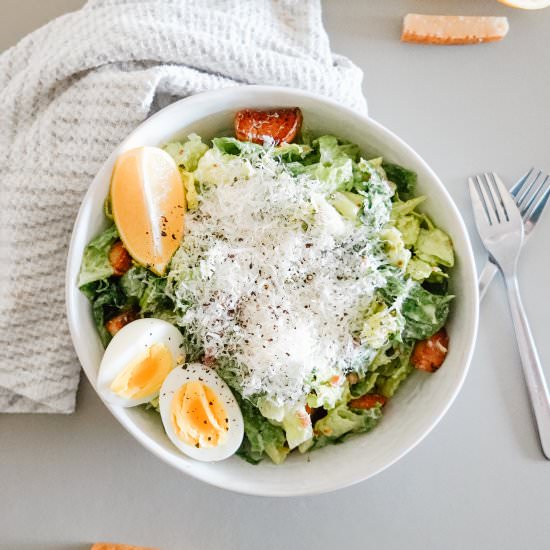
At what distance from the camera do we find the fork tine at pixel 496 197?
150cm

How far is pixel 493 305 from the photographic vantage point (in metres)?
1.51

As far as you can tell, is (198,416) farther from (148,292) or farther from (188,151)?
(188,151)

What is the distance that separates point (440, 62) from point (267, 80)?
45 centimetres

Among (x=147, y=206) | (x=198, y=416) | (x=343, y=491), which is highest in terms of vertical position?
(x=147, y=206)

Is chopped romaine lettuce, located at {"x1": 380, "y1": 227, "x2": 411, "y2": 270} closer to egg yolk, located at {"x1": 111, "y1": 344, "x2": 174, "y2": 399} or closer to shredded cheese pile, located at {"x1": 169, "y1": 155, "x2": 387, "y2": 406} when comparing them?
shredded cheese pile, located at {"x1": 169, "y1": 155, "x2": 387, "y2": 406}

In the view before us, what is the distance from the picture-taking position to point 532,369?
148 cm

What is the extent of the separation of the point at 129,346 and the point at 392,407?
0.55m

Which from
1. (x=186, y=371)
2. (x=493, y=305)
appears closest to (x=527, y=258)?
(x=493, y=305)

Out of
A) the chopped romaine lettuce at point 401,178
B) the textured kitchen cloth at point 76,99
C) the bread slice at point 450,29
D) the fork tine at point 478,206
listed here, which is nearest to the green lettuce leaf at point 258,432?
the textured kitchen cloth at point 76,99

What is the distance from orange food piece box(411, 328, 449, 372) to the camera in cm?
134

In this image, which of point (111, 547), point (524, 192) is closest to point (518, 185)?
point (524, 192)

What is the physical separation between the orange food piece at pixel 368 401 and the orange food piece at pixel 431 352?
104 millimetres

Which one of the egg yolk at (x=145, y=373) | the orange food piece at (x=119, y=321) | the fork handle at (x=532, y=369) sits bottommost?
the fork handle at (x=532, y=369)

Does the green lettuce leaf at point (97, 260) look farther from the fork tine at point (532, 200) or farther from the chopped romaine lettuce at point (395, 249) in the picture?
the fork tine at point (532, 200)
